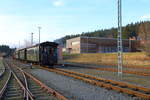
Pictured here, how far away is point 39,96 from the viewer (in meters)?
8.43

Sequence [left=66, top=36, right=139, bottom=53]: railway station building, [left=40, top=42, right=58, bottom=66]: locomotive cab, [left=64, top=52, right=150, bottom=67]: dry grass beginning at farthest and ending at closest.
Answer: [left=66, top=36, right=139, bottom=53]: railway station building < [left=64, top=52, right=150, bottom=67]: dry grass < [left=40, top=42, right=58, bottom=66]: locomotive cab

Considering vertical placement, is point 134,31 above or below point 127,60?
above

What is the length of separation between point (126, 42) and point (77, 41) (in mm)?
24937

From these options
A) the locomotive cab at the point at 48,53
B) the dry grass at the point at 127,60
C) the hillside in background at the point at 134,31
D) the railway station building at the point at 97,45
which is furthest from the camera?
the railway station building at the point at 97,45

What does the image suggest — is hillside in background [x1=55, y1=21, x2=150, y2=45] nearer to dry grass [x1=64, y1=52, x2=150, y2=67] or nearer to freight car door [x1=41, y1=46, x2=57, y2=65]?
dry grass [x1=64, y1=52, x2=150, y2=67]

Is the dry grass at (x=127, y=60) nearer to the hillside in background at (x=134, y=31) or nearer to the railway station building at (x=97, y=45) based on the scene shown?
the hillside in background at (x=134, y=31)

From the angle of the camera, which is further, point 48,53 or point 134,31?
point 134,31

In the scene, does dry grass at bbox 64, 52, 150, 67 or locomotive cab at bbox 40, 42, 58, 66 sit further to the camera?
dry grass at bbox 64, 52, 150, 67

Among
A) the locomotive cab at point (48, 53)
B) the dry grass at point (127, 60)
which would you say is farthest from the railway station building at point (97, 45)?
the locomotive cab at point (48, 53)

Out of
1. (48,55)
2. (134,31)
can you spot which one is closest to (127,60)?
(48,55)

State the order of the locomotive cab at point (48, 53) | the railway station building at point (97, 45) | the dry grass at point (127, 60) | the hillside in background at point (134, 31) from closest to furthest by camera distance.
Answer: the locomotive cab at point (48, 53), the dry grass at point (127, 60), the hillside in background at point (134, 31), the railway station building at point (97, 45)

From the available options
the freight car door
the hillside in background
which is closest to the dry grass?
the hillside in background

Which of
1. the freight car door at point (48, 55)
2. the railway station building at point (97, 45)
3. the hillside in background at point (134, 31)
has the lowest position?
the freight car door at point (48, 55)

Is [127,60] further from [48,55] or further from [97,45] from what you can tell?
[97,45]
